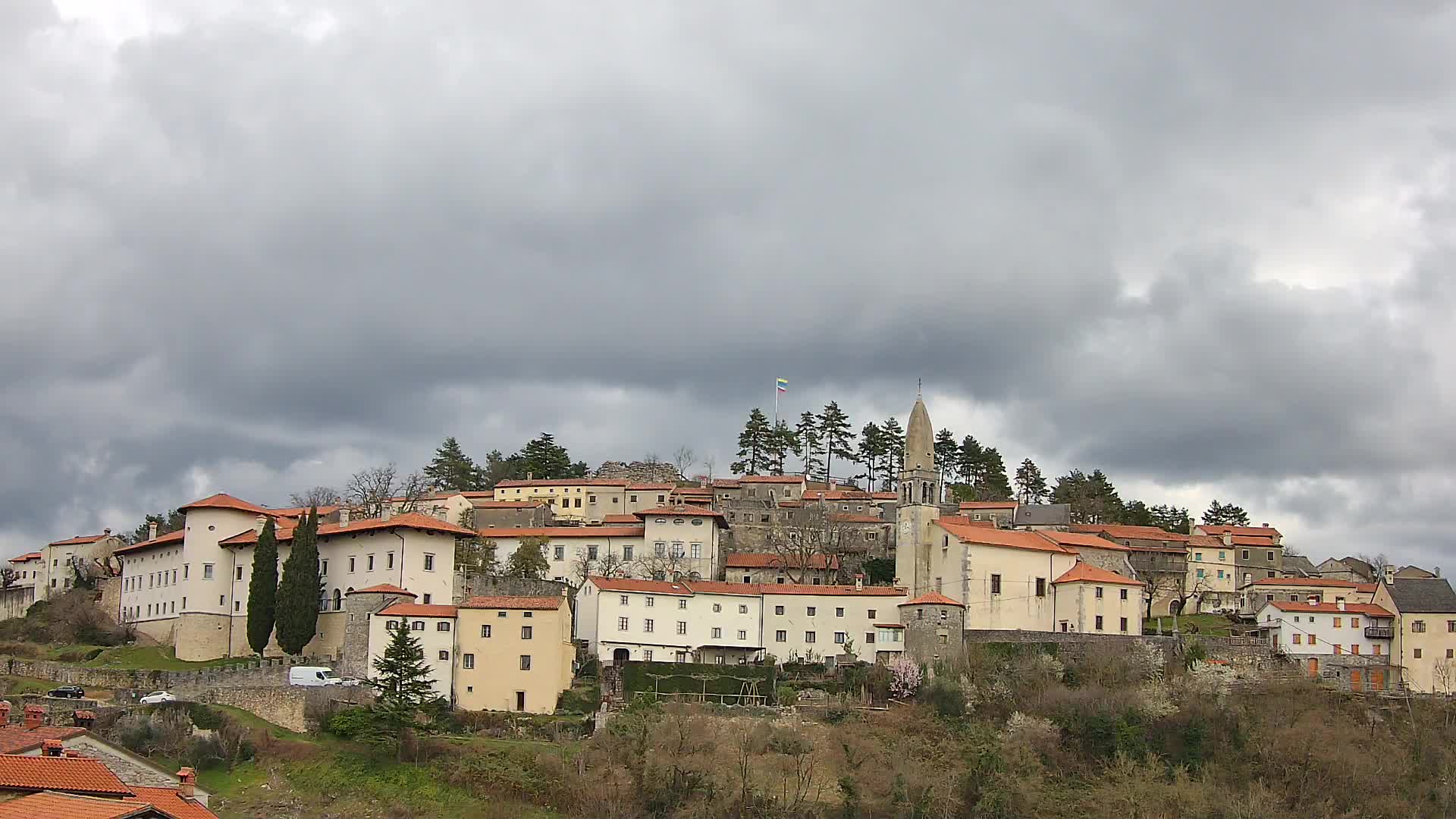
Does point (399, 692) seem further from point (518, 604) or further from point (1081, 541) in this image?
point (1081, 541)

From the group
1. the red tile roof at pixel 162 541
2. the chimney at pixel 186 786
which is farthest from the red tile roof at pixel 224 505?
the chimney at pixel 186 786

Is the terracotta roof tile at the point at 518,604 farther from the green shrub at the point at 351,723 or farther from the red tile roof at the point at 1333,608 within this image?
the red tile roof at the point at 1333,608

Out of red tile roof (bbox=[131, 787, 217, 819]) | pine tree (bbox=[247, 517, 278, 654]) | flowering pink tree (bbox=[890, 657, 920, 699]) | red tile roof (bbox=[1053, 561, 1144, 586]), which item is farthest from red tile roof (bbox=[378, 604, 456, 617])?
red tile roof (bbox=[1053, 561, 1144, 586])

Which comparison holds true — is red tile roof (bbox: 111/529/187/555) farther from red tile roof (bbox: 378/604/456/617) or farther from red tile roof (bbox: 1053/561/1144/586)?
red tile roof (bbox: 1053/561/1144/586)

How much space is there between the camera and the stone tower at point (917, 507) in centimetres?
7888

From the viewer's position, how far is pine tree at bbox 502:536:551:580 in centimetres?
8194

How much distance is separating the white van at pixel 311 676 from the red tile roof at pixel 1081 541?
40673 mm

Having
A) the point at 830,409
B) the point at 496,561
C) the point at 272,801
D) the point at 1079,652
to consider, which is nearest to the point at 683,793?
the point at 272,801

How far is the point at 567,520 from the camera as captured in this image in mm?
102062

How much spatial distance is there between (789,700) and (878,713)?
13.9ft

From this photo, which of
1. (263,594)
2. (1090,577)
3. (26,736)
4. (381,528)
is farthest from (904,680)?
(26,736)

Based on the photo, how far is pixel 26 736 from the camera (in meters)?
37.5

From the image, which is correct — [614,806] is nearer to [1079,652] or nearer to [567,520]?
[1079,652]

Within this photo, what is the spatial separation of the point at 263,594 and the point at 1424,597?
196ft
